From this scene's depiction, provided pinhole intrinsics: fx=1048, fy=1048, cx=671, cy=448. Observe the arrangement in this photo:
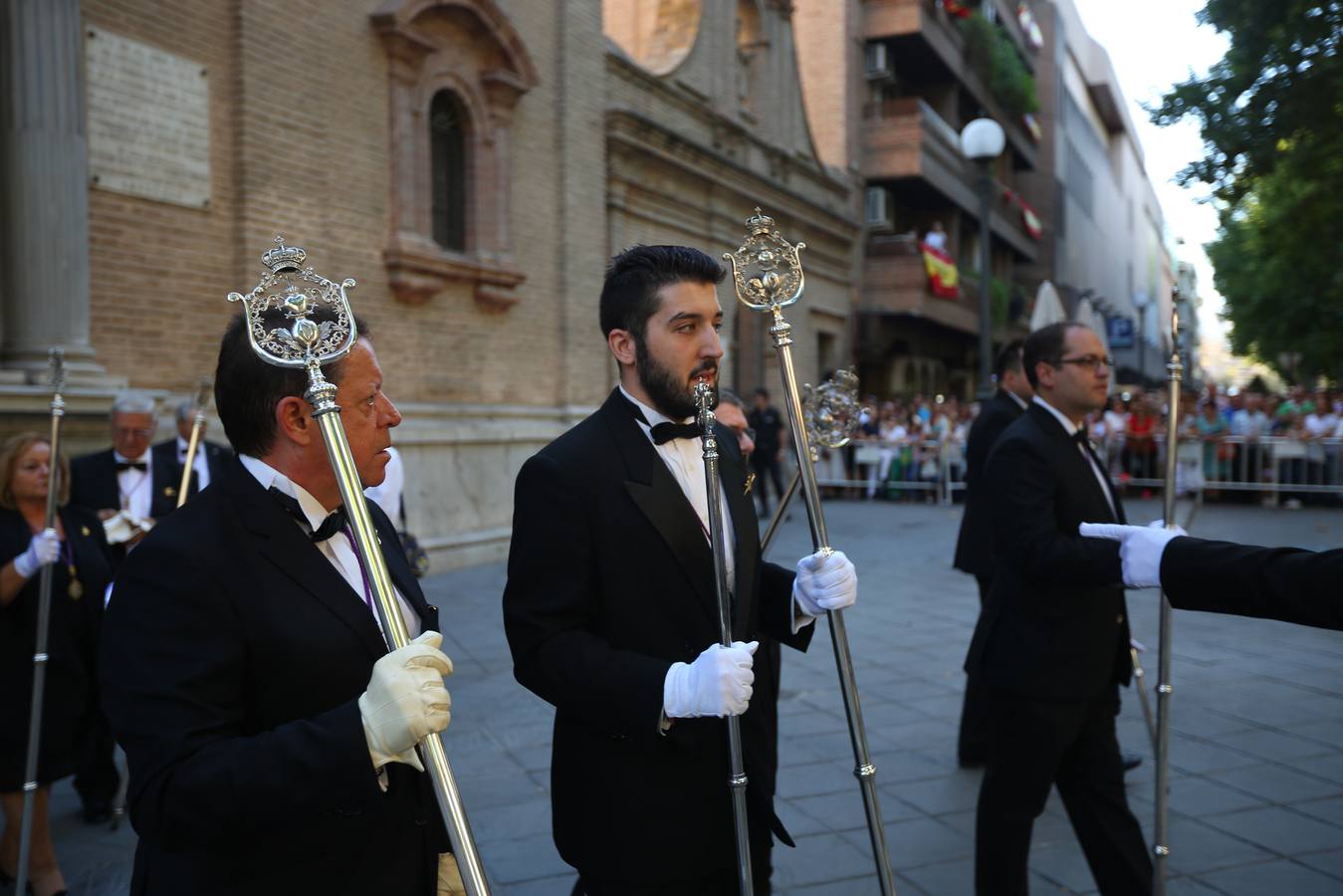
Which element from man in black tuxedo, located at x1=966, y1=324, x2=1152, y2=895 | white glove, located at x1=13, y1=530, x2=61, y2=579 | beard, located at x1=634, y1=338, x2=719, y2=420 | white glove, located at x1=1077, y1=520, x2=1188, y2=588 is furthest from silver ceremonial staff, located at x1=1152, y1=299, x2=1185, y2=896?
white glove, located at x1=13, y1=530, x2=61, y2=579

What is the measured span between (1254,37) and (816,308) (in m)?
9.19

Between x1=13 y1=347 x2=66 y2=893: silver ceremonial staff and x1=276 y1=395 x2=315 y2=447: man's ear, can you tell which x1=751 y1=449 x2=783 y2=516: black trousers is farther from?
x1=276 y1=395 x2=315 y2=447: man's ear

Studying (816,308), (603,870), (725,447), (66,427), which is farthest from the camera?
(816,308)

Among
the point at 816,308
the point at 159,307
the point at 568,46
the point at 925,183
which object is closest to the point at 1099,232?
the point at 925,183

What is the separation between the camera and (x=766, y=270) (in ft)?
9.16

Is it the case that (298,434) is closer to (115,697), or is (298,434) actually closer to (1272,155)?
(115,697)

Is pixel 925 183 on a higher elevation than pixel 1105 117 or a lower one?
lower

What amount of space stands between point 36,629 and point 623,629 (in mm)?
3316

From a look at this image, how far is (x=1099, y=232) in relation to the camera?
58156mm

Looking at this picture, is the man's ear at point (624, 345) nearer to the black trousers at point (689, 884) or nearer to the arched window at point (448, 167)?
the black trousers at point (689, 884)

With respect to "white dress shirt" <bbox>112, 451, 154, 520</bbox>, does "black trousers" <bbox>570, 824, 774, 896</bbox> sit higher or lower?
lower

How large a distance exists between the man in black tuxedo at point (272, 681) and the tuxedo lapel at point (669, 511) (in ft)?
2.10

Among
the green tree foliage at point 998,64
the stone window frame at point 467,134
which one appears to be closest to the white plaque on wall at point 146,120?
the stone window frame at point 467,134

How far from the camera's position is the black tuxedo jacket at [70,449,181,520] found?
18.4 ft
